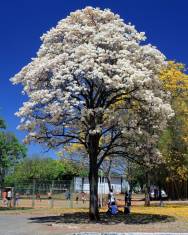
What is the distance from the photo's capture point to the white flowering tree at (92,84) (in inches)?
978

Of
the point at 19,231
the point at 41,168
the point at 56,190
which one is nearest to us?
the point at 19,231

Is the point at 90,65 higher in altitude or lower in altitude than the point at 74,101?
higher

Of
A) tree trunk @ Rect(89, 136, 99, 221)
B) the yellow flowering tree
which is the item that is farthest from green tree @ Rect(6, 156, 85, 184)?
tree trunk @ Rect(89, 136, 99, 221)

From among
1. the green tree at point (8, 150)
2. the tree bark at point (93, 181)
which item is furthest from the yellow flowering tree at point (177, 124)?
the tree bark at point (93, 181)

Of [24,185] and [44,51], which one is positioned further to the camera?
[24,185]

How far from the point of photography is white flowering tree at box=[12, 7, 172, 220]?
2484 centimetres

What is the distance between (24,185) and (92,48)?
30017mm

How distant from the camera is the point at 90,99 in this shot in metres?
26.1

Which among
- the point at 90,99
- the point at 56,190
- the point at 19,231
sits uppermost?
the point at 90,99

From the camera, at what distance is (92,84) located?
25688mm

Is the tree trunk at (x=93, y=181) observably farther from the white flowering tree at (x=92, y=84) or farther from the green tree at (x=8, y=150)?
the green tree at (x=8, y=150)

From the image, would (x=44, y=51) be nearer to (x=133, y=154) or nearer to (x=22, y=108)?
(x=22, y=108)

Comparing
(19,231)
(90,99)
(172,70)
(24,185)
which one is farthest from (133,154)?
(24,185)

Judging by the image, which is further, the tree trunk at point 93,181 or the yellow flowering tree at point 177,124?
the yellow flowering tree at point 177,124
